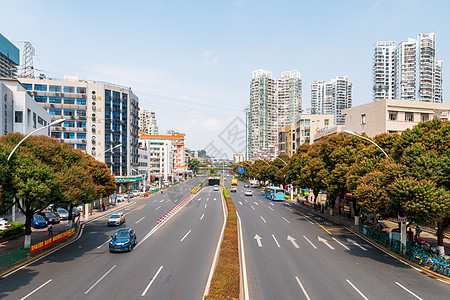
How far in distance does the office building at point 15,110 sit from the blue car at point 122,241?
920 inches

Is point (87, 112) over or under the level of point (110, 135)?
over

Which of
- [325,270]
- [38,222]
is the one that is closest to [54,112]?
[38,222]

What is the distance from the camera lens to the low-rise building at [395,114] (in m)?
50.1

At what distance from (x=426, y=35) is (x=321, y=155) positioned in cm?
13932

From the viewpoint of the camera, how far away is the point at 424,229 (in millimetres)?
33719

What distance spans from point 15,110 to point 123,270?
32582 millimetres

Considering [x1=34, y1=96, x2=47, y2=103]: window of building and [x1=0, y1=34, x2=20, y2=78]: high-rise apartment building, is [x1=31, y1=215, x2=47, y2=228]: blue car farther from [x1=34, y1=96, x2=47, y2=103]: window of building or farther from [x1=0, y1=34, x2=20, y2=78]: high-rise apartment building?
[x1=0, y1=34, x2=20, y2=78]: high-rise apartment building

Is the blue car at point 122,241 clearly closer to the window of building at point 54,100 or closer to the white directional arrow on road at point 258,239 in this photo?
the white directional arrow on road at point 258,239

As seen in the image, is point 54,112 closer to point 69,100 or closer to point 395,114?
point 69,100

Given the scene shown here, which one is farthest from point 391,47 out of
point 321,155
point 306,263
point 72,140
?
point 306,263

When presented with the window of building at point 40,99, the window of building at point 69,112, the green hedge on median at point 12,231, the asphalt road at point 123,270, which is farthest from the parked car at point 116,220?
the window of building at point 40,99

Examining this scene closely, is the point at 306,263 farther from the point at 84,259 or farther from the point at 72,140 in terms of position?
the point at 72,140

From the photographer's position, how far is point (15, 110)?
39.2 meters

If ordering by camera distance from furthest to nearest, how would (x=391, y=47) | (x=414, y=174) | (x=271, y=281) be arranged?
1. (x=391, y=47)
2. (x=414, y=174)
3. (x=271, y=281)
